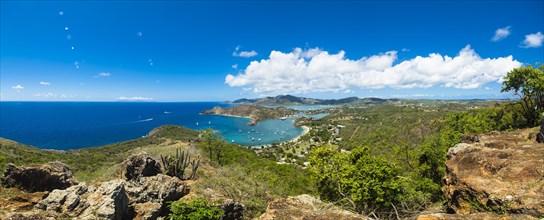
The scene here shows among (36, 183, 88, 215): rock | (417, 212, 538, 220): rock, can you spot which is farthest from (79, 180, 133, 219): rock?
(417, 212, 538, 220): rock

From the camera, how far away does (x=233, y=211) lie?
1911 centimetres

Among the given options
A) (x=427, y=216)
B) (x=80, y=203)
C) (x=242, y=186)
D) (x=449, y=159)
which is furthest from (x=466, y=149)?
(x=80, y=203)

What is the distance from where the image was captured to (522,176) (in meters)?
12.2

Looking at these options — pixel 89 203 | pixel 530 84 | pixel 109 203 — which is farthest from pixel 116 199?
pixel 530 84

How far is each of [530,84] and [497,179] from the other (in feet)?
94.8

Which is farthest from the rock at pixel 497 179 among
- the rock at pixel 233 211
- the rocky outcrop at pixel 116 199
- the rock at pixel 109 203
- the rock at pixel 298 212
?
the rock at pixel 109 203

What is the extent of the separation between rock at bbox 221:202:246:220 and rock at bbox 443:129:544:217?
46.7 ft

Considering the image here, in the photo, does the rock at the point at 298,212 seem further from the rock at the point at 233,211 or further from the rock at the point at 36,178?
the rock at the point at 36,178

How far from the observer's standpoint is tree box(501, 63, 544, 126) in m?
30.7

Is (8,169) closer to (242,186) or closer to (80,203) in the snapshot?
(80,203)

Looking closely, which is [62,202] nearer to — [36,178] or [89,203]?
[89,203]

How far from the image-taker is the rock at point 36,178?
17.5 m

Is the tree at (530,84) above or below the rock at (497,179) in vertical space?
above

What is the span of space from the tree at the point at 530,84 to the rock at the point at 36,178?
51422 mm
